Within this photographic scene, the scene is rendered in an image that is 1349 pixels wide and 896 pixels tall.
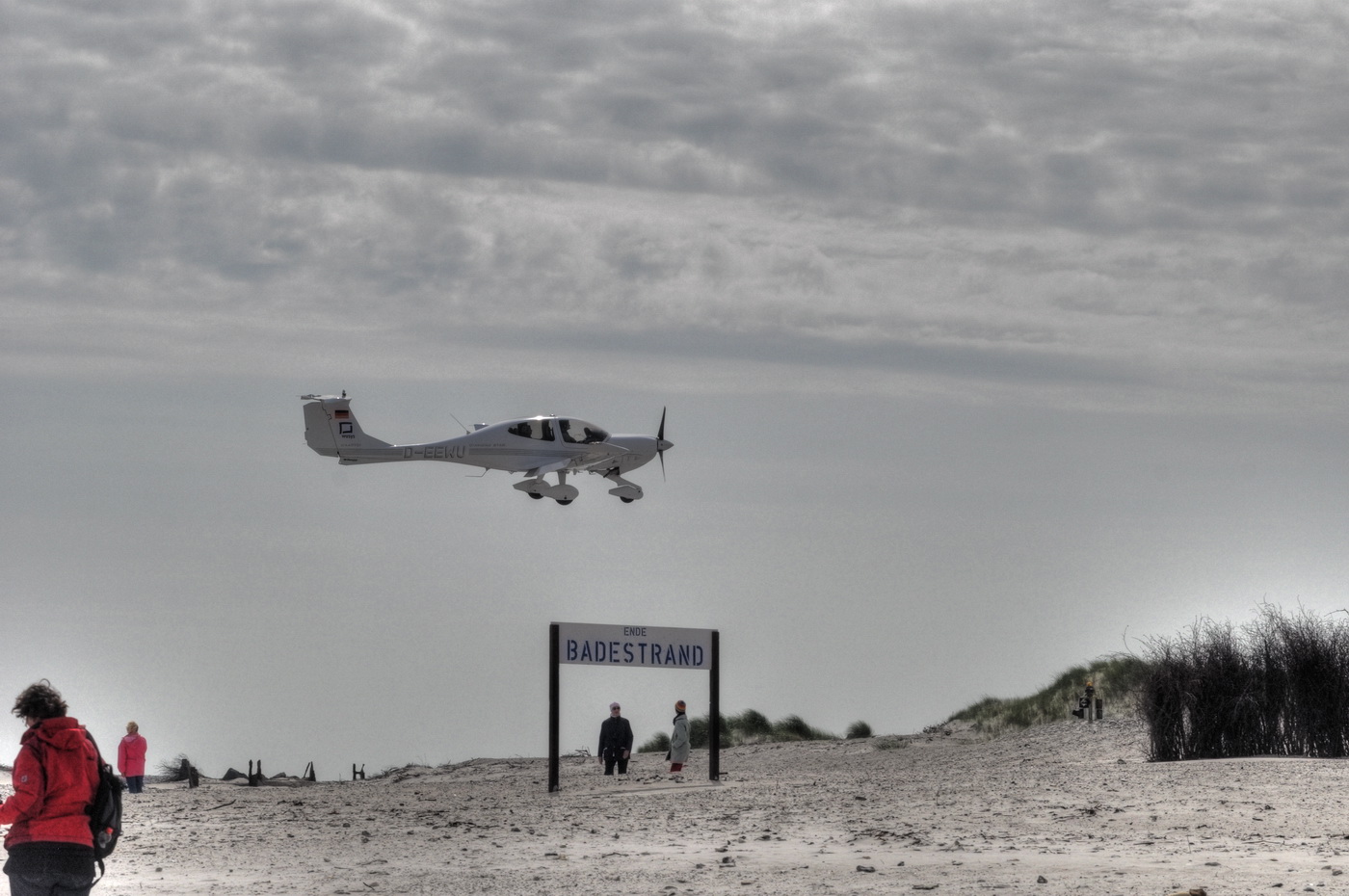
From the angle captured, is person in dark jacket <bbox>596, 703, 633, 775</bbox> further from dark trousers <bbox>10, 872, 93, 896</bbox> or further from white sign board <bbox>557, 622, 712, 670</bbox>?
dark trousers <bbox>10, 872, 93, 896</bbox>

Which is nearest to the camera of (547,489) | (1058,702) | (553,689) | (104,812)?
(104,812)

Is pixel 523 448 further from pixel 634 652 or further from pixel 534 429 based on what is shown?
pixel 634 652

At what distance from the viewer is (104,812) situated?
28.8ft

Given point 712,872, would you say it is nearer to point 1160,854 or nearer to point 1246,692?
point 1160,854

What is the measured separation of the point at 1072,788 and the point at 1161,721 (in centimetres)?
482

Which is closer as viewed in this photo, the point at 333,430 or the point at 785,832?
the point at 785,832

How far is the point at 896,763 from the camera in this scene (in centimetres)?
2444

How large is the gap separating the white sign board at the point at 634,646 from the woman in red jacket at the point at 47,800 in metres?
13.0

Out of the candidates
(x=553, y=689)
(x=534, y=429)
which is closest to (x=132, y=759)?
(x=553, y=689)

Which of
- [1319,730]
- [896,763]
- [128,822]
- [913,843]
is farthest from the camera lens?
[896,763]

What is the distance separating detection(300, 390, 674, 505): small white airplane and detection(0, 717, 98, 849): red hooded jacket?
96.0ft

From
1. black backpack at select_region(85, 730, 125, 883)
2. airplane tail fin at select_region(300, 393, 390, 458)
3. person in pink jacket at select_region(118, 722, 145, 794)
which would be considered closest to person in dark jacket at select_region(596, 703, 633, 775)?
person in pink jacket at select_region(118, 722, 145, 794)

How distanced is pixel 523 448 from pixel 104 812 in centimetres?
3033

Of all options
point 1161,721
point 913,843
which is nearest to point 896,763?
point 1161,721
